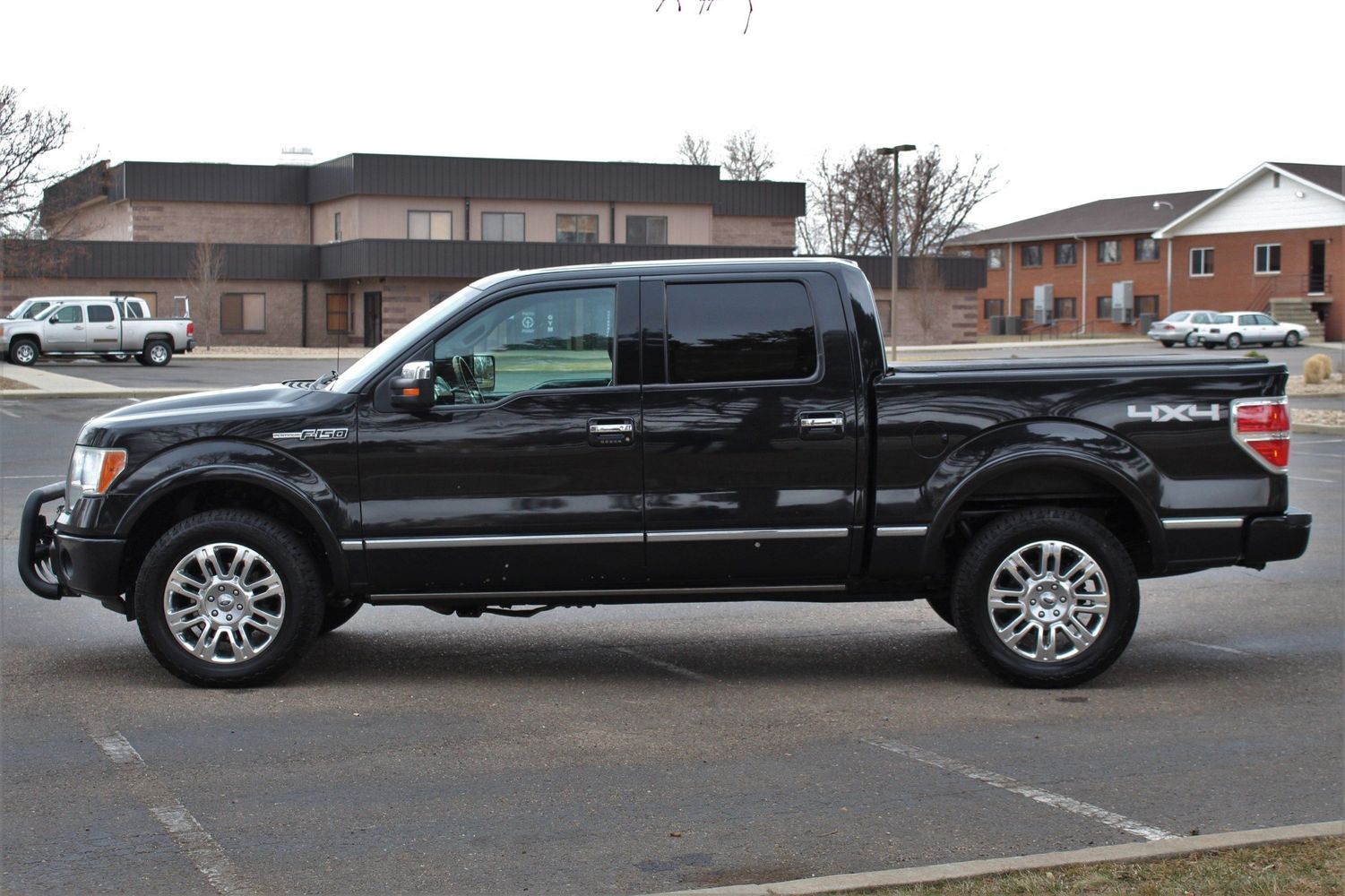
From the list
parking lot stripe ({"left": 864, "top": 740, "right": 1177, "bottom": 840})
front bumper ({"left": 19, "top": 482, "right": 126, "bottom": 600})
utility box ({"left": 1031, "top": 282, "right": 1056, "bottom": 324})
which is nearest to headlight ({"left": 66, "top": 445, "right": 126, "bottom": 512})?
front bumper ({"left": 19, "top": 482, "right": 126, "bottom": 600})

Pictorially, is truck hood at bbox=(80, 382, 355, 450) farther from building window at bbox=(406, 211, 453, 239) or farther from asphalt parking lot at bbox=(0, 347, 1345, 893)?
building window at bbox=(406, 211, 453, 239)

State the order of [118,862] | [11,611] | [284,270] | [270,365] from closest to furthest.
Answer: [118,862] → [11,611] → [270,365] → [284,270]

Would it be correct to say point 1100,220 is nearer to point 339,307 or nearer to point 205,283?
point 339,307

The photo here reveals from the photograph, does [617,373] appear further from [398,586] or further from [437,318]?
[398,586]

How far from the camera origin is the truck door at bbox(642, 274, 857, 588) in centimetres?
720

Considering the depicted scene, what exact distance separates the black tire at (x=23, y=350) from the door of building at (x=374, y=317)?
52.8 ft

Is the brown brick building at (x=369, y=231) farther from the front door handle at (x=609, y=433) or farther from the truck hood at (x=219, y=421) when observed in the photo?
the front door handle at (x=609, y=433)

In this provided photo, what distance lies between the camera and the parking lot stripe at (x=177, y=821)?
4.74 metres

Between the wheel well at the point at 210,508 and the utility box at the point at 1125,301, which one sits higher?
the utility box at the point at 1125,301

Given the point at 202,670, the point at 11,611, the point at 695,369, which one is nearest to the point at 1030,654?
the point at 695,369

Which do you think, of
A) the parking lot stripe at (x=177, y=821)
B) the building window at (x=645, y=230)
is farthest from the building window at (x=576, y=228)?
the parking lot stripe at (x=177, y=821)

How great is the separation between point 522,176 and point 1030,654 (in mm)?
55207

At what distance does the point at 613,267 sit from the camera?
7.45 meters

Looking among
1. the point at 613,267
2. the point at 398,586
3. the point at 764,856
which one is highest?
the point at 613,267
